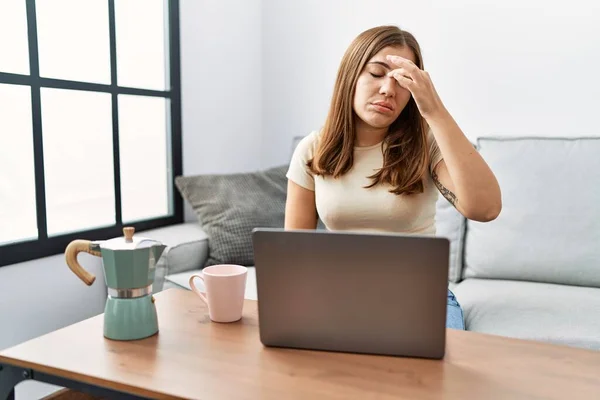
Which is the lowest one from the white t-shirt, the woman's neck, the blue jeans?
the blue jeans

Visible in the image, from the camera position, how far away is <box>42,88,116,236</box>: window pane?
1810 mm

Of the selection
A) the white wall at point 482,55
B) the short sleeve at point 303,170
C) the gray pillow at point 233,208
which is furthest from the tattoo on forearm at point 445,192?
the white wall at point 482,55

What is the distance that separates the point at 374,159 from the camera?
1.34 meters

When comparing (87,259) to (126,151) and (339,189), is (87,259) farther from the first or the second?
(339,189)

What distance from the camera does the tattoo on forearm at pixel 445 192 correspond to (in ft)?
4.00

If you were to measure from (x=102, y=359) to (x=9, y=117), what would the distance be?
112 cm

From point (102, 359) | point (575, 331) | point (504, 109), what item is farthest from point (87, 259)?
point (504, 109)

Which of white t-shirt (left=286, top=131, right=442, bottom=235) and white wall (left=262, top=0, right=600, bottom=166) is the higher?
white wall (left=262, top=0, right=600, bottom=166)

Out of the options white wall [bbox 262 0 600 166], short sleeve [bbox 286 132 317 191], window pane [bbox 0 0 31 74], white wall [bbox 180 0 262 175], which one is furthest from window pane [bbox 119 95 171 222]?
short sleeve [bbox 286 132 317 191]

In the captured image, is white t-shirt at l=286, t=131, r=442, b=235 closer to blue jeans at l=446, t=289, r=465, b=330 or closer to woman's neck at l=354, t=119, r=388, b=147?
woman's neck at l=354, t=119, r=388, b=147

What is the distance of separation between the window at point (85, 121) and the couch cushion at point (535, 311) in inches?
50.1

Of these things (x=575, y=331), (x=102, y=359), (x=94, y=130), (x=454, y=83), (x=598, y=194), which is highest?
(x=454, y=83)

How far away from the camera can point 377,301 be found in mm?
809

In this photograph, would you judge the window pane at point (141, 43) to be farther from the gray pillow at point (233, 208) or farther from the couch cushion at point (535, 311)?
the couch cushion at point (535, 311)
